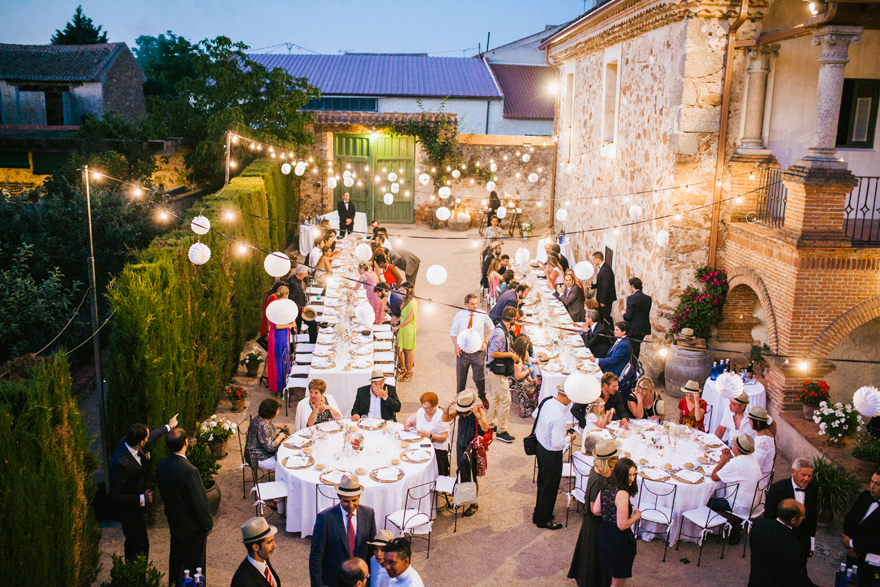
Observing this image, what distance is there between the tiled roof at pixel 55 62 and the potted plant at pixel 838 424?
27.9m

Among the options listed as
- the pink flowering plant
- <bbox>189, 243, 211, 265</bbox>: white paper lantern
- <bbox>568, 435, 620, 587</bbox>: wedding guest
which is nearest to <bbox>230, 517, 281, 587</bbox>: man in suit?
<bbox>568, 435, 620, 587</bbox>: wedding guest

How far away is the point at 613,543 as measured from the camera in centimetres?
543

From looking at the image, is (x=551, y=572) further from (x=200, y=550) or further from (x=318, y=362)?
(x=318, y=362)

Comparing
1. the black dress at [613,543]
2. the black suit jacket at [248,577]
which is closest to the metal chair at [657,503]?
the black dress at [613,543]

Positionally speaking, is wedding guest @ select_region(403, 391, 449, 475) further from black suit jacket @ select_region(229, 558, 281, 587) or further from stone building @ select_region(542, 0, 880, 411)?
stone building @ select_region(542, 0, 880, 411)

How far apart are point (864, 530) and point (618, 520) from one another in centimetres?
213

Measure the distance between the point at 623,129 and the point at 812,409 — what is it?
6.49 meters

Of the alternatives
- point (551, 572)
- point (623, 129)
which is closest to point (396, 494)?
point (551, 572)

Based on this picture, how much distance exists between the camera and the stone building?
326 inches

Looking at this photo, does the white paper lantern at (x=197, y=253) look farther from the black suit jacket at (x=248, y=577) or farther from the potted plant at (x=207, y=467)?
the black suit jacket at (x=248, y=577)

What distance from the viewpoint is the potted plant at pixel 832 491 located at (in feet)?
22.9

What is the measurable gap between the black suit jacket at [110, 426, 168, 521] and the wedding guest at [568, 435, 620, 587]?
11.9 feet

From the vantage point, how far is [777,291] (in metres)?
8.77

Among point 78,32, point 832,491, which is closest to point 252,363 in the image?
point 832,491
